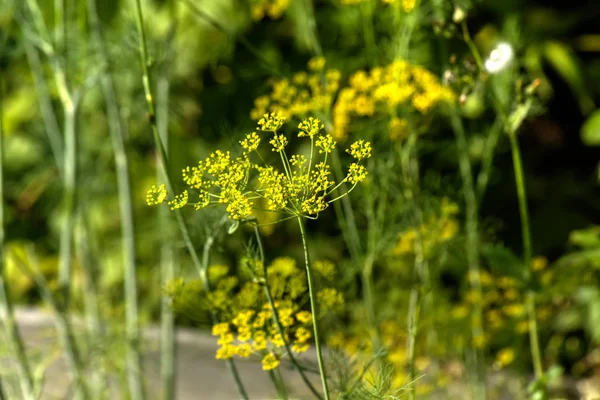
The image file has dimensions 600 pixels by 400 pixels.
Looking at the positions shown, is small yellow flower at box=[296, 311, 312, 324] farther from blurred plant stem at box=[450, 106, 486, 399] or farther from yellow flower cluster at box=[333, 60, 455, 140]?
blurred plant stem at box=[450, 106, 486, 399]

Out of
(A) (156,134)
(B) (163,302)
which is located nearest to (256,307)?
(A) (156,134)

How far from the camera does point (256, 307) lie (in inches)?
33.9

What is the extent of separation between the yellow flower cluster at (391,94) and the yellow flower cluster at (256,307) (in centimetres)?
33

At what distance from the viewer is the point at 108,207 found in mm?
2477

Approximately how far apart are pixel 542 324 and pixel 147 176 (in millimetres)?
1280

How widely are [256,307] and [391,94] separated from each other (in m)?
0.43

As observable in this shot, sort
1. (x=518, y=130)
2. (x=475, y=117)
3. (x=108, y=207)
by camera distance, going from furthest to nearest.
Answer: (x=108, y=207) < (x=475, y=117) < (x=518, y=130)

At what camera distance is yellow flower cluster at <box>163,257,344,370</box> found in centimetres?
79

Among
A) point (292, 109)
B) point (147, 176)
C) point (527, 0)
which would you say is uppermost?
point (527, 0)

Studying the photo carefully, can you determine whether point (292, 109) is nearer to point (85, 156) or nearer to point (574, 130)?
point (85, 156)

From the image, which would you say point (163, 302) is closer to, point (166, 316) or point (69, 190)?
point (166, 316)

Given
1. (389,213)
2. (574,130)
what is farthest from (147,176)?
(574,130)

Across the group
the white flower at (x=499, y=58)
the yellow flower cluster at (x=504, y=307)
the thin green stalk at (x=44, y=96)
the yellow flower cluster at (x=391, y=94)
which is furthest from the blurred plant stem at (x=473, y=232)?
the thin green stalk at (x=44, y=96)

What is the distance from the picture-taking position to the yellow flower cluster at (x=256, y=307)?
2.60 feet
